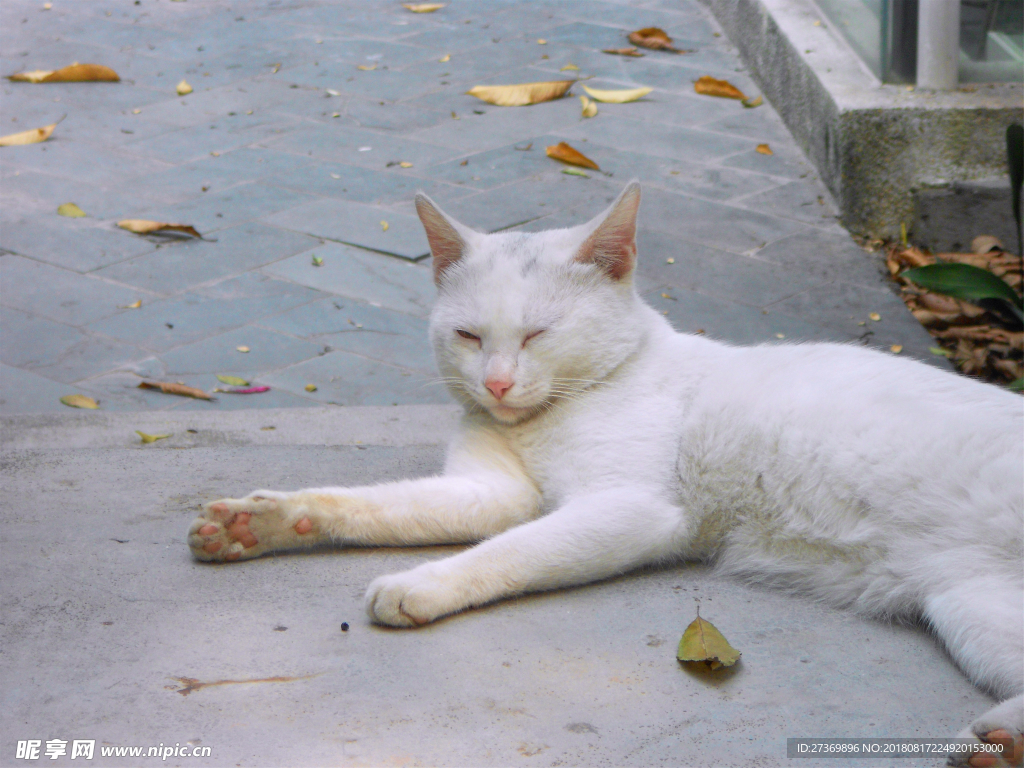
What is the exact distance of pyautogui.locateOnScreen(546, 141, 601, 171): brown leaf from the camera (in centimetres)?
547

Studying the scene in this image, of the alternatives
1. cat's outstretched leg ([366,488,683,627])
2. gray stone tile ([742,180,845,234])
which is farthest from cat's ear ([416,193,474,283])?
gray stone tile ([742,180,845,234])

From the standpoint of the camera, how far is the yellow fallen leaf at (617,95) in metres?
6.36

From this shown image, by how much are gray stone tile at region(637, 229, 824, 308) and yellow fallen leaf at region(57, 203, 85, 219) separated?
9.17ft

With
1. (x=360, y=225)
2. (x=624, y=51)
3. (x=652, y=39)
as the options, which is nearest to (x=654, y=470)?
(x=360, y=225)

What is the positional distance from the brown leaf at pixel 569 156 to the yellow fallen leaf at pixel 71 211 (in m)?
2.46

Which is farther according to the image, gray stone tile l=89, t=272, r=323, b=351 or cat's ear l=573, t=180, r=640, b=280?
gray stone tile l=89, t=272, r=323, b=351

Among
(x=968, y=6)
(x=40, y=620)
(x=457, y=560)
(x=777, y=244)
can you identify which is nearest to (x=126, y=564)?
(x=40, y=620)

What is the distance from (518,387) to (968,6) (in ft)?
11.0

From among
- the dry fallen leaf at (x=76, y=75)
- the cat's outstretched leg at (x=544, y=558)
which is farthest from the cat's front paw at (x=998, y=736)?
the dry fallen leaf at (x=76, y=75)

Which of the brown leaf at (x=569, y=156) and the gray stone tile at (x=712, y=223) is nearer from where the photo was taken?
the gray stone tile at (x=712, y=223)

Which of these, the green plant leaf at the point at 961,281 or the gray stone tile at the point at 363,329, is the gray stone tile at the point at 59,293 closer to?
the gray stone tile at the point at 363,329

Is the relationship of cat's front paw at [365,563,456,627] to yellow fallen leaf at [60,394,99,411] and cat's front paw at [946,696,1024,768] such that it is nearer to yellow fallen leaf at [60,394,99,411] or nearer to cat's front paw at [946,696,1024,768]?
cat's front paw at [946,696,1024,768]

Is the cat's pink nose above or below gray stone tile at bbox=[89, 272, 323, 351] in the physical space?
above

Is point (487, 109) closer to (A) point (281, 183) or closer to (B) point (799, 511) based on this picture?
(A) point (281, 183)
